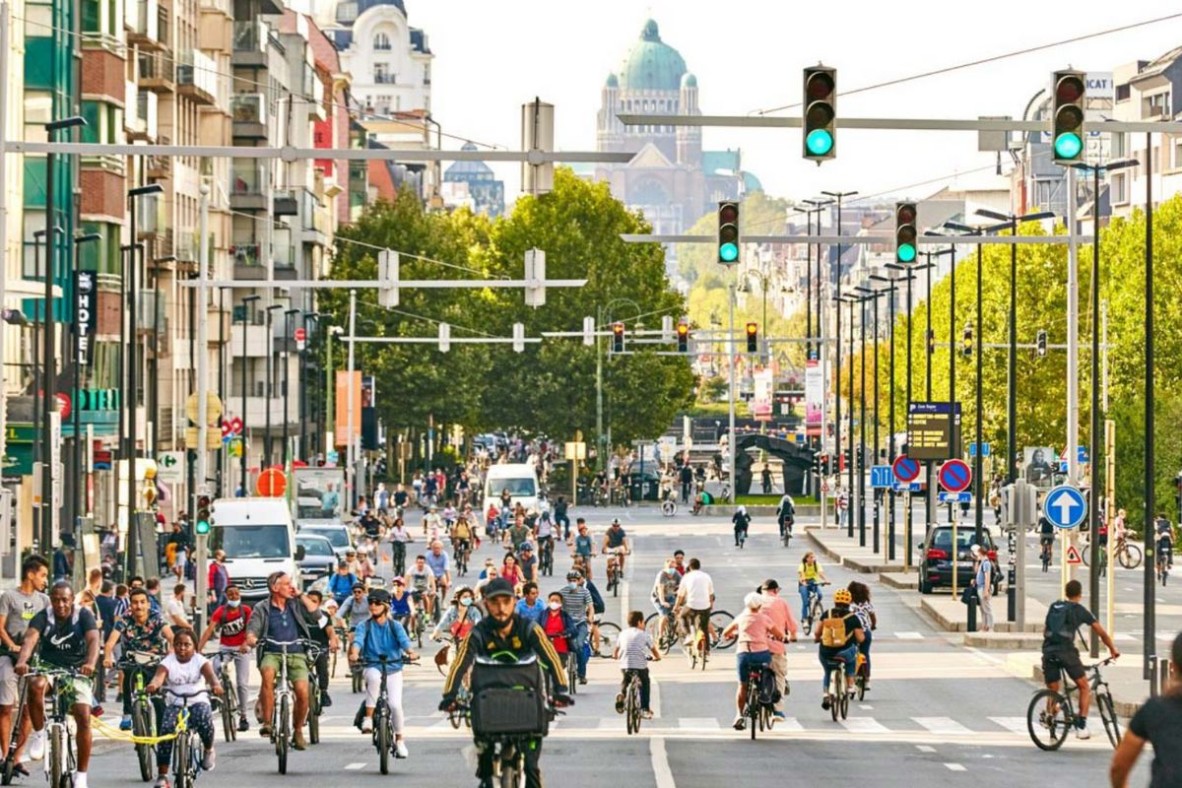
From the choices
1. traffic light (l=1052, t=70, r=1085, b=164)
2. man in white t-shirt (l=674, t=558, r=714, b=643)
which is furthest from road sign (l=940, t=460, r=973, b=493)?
traffic light (l=1052, t=70, r=1085, b=164)

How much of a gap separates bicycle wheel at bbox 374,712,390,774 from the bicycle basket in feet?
24.2

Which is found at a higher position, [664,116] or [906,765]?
[664,116]

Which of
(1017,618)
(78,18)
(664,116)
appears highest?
(78,18)

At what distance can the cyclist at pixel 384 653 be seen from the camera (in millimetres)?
25359

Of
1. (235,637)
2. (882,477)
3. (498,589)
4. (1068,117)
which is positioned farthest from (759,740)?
(882,477)

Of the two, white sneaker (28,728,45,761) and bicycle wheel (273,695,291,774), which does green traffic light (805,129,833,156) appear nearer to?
bicycle wheel (273,695,291,774)

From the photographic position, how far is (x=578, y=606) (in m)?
37.5

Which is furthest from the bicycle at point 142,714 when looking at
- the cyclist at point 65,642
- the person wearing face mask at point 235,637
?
the person wearing face mask at point 235,637

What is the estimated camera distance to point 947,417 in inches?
2579

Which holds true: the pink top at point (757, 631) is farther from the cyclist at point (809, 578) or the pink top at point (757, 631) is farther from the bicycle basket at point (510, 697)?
the cyclist at point (809, 578)

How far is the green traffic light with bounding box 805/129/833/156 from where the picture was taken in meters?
21.6

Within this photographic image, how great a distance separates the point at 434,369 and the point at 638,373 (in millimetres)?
8837

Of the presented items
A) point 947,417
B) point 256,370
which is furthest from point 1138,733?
point 256,370

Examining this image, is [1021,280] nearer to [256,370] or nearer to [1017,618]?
[256,370]
